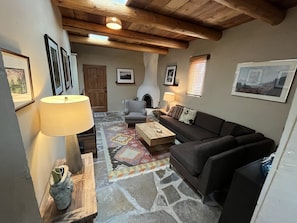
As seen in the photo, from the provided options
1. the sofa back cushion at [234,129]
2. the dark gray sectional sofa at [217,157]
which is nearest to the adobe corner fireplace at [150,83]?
the sofa back cushion at [234,129]

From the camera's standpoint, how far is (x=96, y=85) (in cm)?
554

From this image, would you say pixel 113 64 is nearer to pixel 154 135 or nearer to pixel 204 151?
pixel 154 135

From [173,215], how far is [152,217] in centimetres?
25

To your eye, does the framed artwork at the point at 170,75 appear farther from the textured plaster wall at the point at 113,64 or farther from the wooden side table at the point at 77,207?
the wooden side table at the point at 77,207

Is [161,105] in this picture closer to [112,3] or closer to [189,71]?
[189,71]

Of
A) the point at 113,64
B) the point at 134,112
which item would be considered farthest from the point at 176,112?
the point at 113,64

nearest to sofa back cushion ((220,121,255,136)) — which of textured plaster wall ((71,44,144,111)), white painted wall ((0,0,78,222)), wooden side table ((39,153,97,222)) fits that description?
wooden side table ((39,153,97,222))

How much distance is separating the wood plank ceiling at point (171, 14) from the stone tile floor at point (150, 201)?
2544mm

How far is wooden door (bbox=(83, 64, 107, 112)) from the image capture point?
5.35m

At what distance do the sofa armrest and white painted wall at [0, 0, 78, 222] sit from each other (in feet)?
5.26

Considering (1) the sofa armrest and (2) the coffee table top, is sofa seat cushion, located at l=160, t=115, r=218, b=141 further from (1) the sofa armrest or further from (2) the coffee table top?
(1) the sofa armrest

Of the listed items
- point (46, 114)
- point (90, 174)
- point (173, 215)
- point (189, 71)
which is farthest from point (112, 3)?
point (173, 215)

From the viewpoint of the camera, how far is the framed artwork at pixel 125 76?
5753mm

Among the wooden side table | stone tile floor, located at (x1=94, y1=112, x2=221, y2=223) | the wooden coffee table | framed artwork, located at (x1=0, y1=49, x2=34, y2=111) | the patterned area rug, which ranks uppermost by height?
framed artwork, located at (x1=0, y1=49, x2=34, y2=111)
